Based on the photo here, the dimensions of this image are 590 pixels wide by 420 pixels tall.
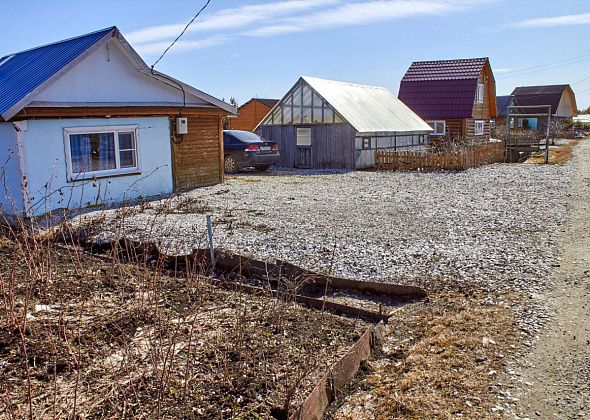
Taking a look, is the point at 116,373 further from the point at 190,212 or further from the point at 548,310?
the point at 190,212

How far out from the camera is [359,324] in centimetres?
530

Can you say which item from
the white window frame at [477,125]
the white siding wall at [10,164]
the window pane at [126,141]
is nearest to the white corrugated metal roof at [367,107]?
the white window frame at [477,125]

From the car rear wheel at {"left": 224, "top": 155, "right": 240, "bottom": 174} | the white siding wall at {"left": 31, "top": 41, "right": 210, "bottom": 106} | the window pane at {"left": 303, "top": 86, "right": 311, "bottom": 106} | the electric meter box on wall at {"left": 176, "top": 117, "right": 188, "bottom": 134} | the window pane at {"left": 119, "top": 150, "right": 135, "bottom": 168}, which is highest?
the window pane at {"left": 303, "top": 86, "right": 311, "bottom": 106}

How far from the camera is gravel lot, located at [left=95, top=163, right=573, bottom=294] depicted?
23.9 feet

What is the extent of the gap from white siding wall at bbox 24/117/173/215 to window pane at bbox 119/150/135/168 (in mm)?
211

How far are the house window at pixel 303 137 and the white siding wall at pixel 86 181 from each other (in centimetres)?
1005

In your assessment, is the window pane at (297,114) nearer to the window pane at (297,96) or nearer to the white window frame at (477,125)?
the window pane at (297,96)

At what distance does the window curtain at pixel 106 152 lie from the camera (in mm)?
12953

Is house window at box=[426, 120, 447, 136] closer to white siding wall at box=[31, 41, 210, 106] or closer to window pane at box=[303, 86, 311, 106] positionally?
window pane at box=[303, 86, 311, 106]

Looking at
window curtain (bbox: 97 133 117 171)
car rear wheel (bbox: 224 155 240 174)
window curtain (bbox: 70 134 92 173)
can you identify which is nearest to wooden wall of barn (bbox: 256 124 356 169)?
car rear wheel (bbox: 224 155 240 174)

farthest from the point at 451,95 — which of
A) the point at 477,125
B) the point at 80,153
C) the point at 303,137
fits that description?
the point at 80,153

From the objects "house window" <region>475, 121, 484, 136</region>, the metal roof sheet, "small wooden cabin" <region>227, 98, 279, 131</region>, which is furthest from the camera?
"small wooden cabin" <region>227, 98, 279, 131</region>

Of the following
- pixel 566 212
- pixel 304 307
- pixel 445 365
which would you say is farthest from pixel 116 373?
pixel 566 212

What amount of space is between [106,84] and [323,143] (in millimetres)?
12006
